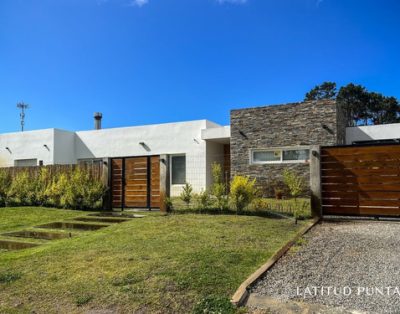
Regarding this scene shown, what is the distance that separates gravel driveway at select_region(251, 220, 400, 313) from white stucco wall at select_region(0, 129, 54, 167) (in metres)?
19.5

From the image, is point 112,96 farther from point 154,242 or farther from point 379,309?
point 379,309

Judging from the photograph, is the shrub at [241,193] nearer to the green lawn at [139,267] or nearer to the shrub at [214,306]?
the green lawn at [139,267]

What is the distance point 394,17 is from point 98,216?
1222 cm

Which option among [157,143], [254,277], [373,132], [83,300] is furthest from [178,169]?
[83,300]

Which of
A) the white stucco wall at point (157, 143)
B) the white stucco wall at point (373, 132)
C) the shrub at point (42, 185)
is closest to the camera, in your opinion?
the shrub at point (42, 185)

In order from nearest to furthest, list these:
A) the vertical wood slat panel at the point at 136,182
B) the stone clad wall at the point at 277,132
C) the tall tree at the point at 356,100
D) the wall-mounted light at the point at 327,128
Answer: the vertical wood slat panel at the point at 136,182 < the wall-mounted light at the point at 327,128 < the stone clad wall at the point at 277,132 < the tall tree at the point at 356,100

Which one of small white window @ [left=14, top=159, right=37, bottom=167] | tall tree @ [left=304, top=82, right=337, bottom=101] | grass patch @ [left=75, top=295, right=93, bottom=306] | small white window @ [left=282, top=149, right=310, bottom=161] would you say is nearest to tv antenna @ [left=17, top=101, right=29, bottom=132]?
small white window @ [left=14, top=159, right=37, bottom=167]

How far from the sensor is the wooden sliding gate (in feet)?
36.1

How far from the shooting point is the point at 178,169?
1883 cm

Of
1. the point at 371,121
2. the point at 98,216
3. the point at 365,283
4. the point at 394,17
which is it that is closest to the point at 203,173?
the point at 98,216

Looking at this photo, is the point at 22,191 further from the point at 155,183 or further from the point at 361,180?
the point at 361,180

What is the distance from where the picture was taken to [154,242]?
20.1ft

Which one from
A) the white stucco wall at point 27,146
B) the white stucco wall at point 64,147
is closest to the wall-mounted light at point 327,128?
the white stucco wall at point 64,147

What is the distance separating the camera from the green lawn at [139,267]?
357 centimetres
